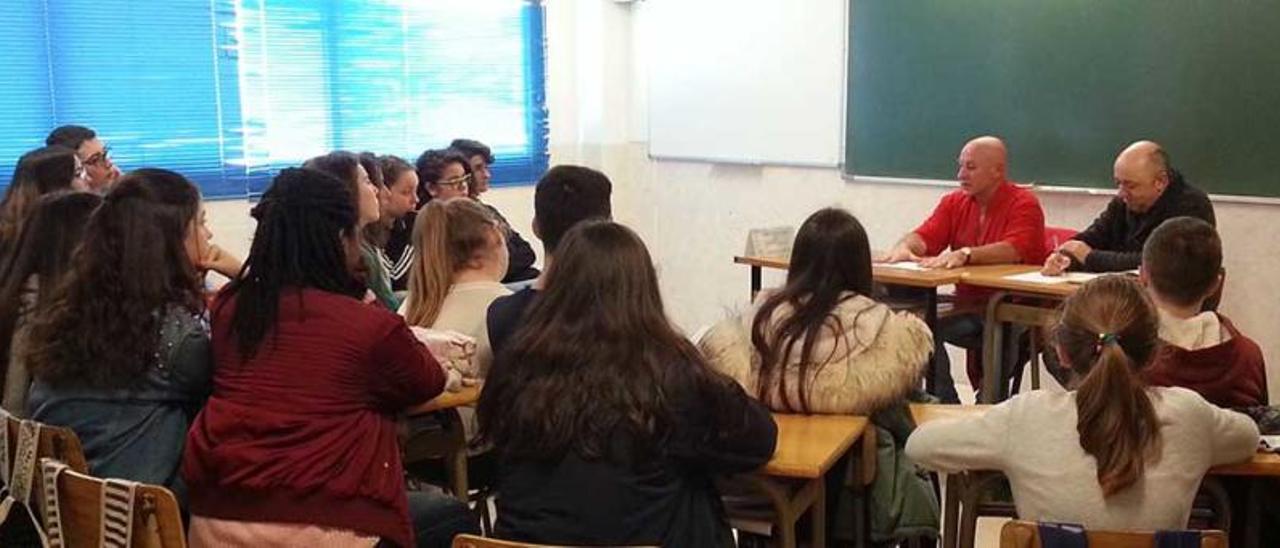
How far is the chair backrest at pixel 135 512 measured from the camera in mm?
2117

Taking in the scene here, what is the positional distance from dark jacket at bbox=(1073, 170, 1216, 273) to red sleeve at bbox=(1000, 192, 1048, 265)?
0.21 m

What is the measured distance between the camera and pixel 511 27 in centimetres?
695

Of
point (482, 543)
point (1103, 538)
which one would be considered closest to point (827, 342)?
point (1103, 538)

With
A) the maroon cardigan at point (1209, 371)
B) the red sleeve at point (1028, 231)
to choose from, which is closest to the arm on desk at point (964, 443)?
the maroon cardigan at point (1209, 371)

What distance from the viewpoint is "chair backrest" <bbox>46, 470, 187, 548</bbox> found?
212 centimetres

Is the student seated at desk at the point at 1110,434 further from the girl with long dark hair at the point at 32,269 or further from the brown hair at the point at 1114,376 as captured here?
the girl with long dark hair at the point at 32,269

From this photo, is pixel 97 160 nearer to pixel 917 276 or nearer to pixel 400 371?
pixel 400 371

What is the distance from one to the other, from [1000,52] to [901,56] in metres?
0.54

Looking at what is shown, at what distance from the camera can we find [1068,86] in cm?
525

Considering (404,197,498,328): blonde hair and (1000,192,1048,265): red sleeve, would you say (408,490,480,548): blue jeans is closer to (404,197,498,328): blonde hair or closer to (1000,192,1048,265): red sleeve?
(404,197,498,328): blonde hair

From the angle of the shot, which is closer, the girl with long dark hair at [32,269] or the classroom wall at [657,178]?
the girl with long dark hair at [32,269]

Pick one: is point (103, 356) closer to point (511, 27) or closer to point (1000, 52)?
point (1000, 52)

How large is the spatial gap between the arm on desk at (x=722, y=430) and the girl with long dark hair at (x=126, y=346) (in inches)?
40.0

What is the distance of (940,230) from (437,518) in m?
3.26
